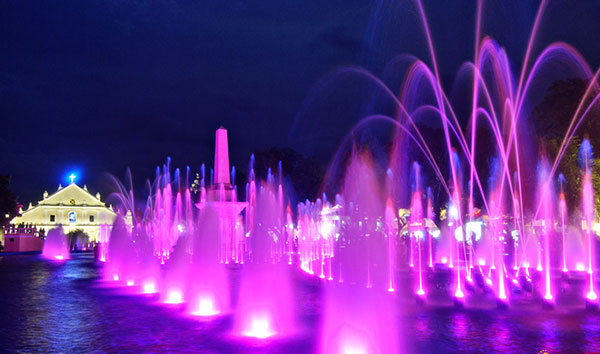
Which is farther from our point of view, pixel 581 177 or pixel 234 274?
pixel 581 177

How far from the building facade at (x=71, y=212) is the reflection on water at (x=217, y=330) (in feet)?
349

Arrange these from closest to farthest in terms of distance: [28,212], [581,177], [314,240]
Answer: [581,177]
[314,240]
[28,212]

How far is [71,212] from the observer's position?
119m

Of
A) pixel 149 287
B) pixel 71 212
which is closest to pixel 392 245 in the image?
pixel 149 287

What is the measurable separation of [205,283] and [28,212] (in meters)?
113

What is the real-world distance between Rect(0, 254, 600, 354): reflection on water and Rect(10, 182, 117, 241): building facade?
106418 millimetres

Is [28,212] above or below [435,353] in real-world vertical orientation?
above

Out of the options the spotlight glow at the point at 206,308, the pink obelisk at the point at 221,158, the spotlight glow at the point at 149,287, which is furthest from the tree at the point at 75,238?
the spotlight glow at the point at 206,308

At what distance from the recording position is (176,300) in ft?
53.1

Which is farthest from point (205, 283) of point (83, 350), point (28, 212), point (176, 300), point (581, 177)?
point (28, 212)

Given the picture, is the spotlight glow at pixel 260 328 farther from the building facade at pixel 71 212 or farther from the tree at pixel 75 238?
the building facade at pixel 71 212

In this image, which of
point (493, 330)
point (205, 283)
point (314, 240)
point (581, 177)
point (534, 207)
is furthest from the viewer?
point (314, 240)

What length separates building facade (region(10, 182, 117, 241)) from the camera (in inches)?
4532

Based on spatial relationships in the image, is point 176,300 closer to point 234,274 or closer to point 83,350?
point 83,350
